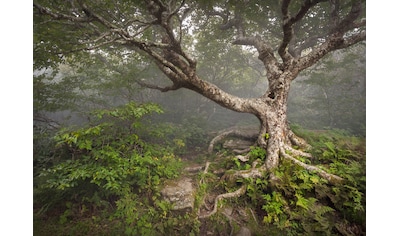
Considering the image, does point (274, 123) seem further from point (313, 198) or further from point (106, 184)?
point (106, 184)

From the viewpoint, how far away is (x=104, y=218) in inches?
169

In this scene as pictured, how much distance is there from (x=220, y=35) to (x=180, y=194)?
27.9 feet

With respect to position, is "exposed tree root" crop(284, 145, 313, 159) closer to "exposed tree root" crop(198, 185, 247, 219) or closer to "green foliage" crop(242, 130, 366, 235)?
"green foliage" crop(242, 130, 366, 235)

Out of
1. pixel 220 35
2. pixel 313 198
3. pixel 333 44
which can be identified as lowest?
pixel 313 198

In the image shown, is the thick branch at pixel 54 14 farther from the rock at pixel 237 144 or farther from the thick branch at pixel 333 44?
the thick branch at pixel 333 44

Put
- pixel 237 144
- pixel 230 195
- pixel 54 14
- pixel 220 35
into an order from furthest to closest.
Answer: pixel 220 35 < pixel 237 144 < pixel 230 195 < pixel 54 14

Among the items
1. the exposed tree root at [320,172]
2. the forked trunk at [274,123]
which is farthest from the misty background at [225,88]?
the exposed tree root at [320,172]

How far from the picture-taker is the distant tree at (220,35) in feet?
15.0

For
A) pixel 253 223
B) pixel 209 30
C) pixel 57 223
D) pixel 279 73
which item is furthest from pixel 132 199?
pixel 209 30

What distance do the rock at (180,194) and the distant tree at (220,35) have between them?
208cm

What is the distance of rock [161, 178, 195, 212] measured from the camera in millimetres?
4469

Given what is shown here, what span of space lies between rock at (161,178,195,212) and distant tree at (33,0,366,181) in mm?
2079

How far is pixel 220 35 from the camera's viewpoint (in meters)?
9.77

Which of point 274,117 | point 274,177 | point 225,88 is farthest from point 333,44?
point 225,88
